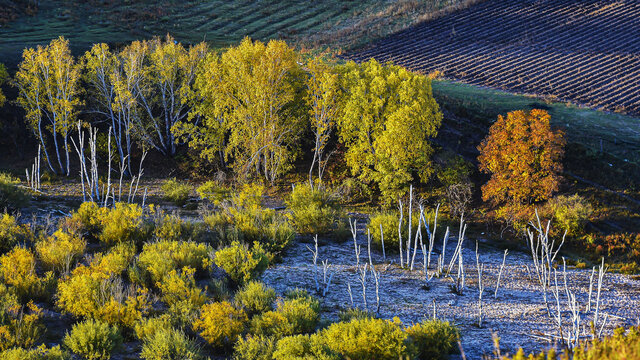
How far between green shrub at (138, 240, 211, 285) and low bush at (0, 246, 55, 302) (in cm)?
269

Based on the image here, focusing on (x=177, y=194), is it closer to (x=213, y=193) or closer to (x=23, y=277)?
(x=213, y=193)

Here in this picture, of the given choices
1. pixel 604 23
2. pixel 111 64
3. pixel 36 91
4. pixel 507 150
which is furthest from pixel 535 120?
pixel 604 23

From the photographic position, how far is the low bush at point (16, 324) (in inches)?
429

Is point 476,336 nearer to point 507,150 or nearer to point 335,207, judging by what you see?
point 335,207

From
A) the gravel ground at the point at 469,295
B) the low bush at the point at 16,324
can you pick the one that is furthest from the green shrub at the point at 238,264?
the low bush at the point at 16,324

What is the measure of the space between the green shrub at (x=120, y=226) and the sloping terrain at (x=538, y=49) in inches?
1524

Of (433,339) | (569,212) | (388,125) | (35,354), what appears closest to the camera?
(35,354)

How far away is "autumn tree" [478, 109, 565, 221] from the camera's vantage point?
29.1 m

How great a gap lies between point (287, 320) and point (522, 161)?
2174cm

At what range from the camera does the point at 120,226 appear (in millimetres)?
18562

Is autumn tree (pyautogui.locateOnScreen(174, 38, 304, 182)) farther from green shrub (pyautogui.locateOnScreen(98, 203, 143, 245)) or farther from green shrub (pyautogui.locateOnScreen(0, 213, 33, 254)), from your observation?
green shrub (pyautogui.locateOnScreen(0, 213, 33, 254))

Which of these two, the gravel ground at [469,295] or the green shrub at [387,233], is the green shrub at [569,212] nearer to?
the gravel ground at [469,295]

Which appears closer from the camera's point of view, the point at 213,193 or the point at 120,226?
the point at 120,226

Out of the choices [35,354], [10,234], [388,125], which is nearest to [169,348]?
[35,354]
